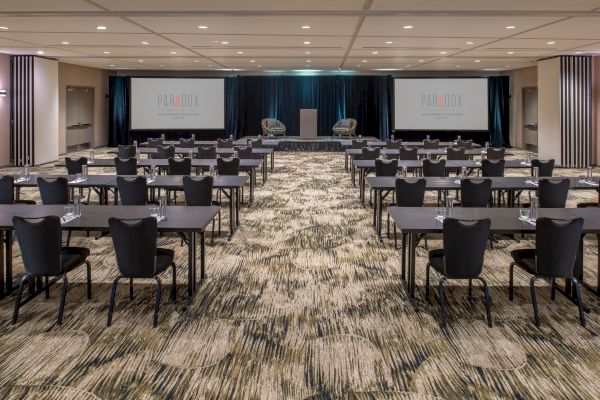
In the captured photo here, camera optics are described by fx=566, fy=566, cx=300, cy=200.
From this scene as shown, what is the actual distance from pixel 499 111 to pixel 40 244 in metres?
23.3

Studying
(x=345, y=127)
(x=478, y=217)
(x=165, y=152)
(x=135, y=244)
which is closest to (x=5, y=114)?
(x=165, y=152)

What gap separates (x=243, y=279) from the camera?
5.91m

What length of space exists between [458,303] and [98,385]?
314cm

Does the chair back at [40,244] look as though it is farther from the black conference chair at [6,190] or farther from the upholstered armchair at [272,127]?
the upholstered armchair at [272,127]

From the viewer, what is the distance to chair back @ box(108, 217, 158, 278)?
439cm

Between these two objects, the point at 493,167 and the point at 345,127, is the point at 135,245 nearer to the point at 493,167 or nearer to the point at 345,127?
the point at 493,167

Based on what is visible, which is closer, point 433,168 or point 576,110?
point 433,168

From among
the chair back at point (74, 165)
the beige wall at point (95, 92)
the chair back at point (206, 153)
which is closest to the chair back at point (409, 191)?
the chair back at point (74, 165)

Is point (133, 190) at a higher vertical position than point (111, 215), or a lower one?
higher

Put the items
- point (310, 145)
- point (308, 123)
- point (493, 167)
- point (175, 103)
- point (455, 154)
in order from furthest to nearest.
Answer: point (175, 103), point (308, 123), point (310, 145), point (455, 154), point (493, 167)

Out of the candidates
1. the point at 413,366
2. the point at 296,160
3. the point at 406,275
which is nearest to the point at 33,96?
the point at 296,160

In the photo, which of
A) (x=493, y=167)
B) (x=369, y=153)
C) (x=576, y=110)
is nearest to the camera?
(x=493, y=167)

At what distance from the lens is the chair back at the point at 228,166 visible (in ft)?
31.2

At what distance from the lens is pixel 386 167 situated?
9203 mm
